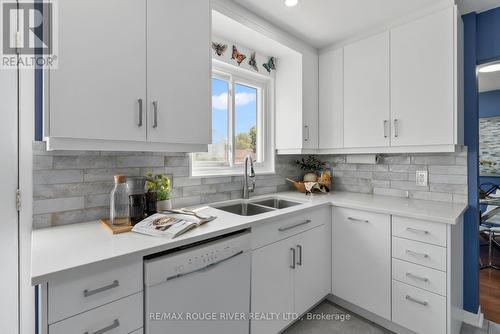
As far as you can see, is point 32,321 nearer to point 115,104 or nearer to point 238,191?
point 115,104

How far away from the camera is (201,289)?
1.24 m

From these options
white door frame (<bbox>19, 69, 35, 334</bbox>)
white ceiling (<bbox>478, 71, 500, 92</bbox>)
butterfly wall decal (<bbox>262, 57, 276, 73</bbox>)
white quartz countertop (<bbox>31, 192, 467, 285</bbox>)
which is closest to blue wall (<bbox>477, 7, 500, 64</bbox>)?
white quartz countertop (<bbox>31, 192, 467, 285</bbox>)

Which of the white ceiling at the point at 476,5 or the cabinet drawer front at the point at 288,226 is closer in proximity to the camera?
the cabinet drawer front at the point at 288,226

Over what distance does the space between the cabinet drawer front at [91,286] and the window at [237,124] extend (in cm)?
109

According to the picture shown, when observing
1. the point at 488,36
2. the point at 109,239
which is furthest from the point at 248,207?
the point at 488,36

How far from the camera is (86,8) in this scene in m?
1.13

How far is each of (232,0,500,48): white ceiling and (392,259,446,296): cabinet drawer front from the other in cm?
186

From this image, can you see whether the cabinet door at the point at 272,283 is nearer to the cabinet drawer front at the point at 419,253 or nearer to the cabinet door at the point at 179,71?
the cabinet drawer front at the point at 419,253

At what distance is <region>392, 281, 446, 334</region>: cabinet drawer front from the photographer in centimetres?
159

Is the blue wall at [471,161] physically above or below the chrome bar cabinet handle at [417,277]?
above

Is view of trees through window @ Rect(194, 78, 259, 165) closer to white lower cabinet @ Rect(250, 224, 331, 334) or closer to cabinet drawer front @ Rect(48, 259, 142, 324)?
white lower cabinet @ Rect(250, 224, 331, 334)

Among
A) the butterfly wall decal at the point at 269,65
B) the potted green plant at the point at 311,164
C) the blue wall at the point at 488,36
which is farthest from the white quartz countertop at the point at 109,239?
the butterfly wall decal at the point at 269,65

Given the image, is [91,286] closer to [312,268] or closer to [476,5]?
[312,268]

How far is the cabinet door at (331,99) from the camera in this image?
2400 millimetres
